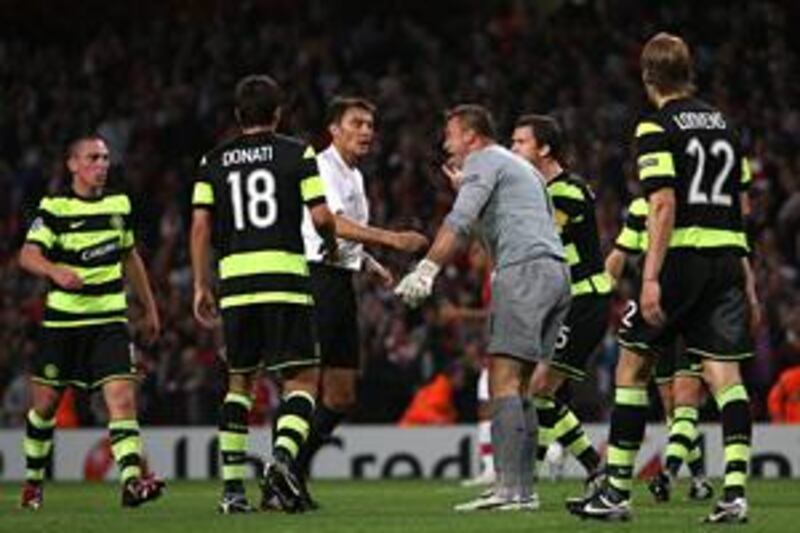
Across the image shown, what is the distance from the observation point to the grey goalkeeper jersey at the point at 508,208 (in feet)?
41.3

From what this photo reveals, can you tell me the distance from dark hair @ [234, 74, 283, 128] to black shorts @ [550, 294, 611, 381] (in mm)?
2977

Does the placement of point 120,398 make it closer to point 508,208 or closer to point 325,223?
point 325,223

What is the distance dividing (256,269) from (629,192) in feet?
40.4

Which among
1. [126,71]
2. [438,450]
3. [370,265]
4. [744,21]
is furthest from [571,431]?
[126,71]

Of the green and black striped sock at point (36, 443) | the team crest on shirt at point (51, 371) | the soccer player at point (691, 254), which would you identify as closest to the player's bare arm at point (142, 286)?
the team crest on shirt at point (51, 371)

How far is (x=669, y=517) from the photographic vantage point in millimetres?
12320

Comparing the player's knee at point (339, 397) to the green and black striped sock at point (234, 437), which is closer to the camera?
the green and black striped sock at point (234, 437)

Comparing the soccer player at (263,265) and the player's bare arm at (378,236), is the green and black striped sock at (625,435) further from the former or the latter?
the soccer player at (263,265)

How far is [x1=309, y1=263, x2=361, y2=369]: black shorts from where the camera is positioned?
549 inches

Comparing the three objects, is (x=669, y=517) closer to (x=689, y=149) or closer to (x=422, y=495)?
(x=689, y=149)

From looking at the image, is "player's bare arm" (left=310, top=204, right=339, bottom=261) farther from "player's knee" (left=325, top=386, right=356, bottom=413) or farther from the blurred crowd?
the blurred crowd

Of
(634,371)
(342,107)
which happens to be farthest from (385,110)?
(634,371)

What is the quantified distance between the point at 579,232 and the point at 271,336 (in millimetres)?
2859

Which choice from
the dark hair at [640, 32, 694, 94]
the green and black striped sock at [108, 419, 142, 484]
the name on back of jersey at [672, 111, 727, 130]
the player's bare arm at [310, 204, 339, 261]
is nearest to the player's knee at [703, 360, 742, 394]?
the name on back of jersey at [672, 111, 727, 130]
